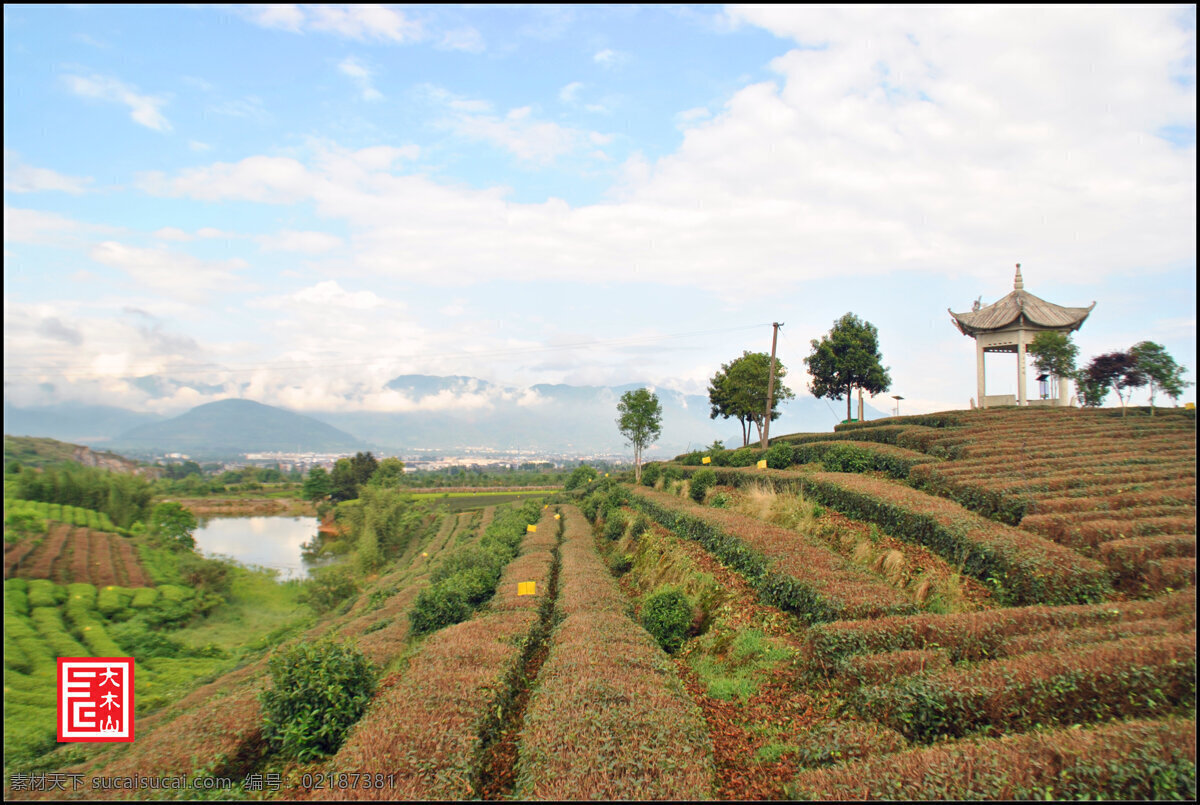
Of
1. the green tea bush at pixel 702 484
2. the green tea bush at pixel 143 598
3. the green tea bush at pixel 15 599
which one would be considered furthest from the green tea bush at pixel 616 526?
the green tea bush at pixel 15 599

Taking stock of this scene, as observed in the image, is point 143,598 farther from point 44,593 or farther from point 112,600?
point 44,593

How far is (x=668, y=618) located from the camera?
10500 millimetres

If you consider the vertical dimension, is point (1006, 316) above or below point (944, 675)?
above

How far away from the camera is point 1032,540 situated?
25.1 ft

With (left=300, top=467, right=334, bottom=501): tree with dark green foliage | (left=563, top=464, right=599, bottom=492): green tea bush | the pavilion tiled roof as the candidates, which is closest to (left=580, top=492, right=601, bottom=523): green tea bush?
(left=563, top=464, right=599, bottom=492): green tea bush

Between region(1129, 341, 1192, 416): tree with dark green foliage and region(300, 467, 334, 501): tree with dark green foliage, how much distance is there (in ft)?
310

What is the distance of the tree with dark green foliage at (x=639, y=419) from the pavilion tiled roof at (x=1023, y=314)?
22933 millimetres

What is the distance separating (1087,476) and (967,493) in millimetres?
2832

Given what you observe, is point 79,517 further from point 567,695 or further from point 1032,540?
point 1032,540

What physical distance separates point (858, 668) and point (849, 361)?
30469mm

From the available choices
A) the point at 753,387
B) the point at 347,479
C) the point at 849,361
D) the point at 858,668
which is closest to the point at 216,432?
the point at 347,479

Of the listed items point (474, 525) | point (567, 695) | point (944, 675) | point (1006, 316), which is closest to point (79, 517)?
point (474, 525)

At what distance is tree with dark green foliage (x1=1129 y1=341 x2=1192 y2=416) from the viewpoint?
26.2 ft

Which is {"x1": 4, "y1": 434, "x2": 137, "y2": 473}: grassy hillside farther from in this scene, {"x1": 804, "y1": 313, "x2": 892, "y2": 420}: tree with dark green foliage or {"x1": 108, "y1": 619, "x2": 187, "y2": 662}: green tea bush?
{"x1": 804, "y1": 313, "x2": 892, "y2": 420}: tree with dark green foliage
